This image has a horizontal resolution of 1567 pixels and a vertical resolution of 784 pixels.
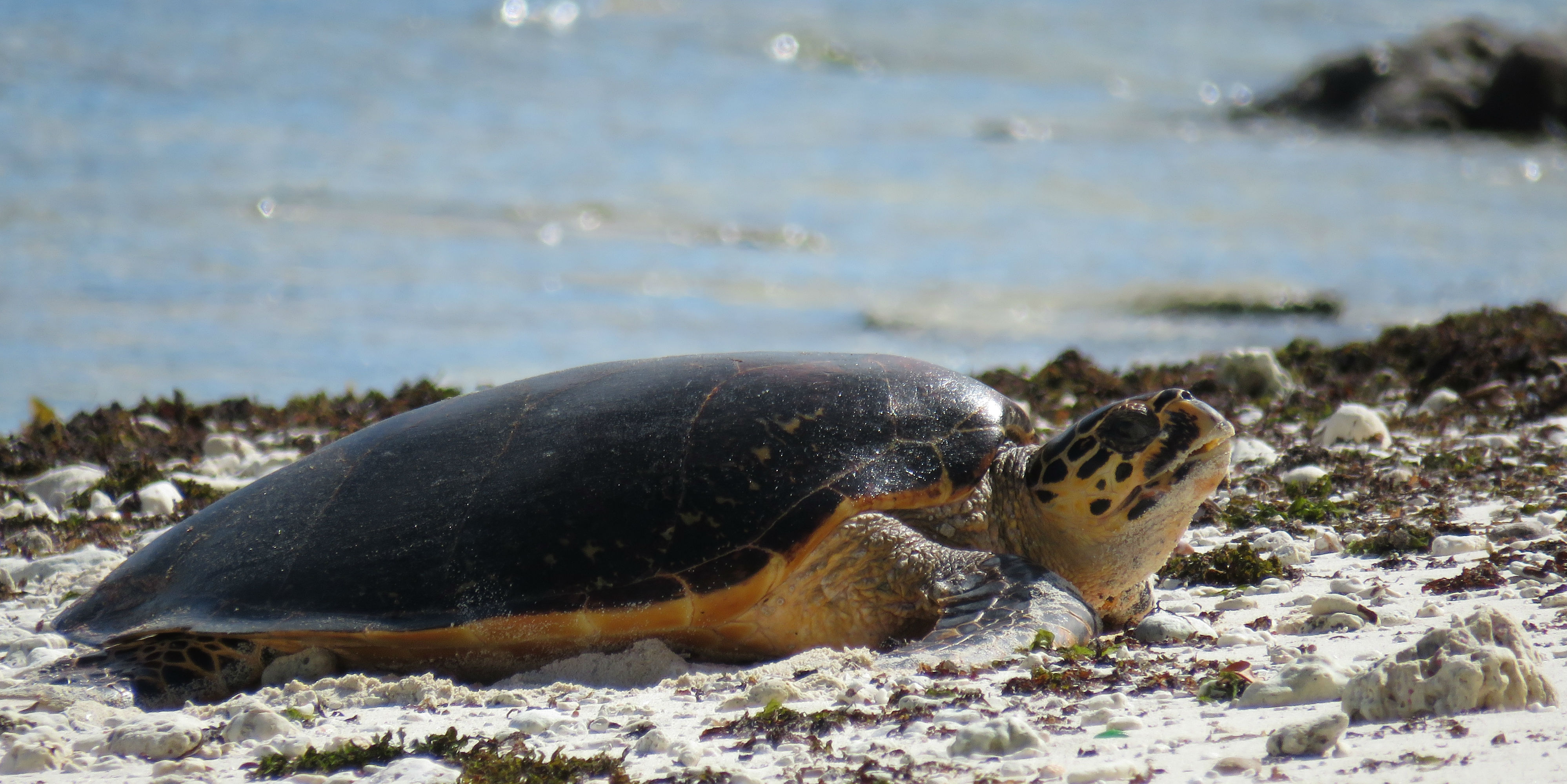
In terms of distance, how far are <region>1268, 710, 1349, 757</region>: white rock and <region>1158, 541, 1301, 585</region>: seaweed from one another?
63.5 inches

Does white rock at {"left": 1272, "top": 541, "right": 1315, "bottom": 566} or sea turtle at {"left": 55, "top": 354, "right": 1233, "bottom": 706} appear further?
white rock at {"left": 1272, "top": 541, "right": 1315, "bottom": 566}

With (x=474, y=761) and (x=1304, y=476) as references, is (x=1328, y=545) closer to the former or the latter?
(x=1304, y=476)

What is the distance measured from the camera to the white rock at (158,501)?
5.24m

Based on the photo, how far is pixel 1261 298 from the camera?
12367mm

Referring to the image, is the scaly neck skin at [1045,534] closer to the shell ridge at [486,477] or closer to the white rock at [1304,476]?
the shell ridge at [486,477]

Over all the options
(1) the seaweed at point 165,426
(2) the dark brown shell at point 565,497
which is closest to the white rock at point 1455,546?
(2) the dark brown shell at point 565,497

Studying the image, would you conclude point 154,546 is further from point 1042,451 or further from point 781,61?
point 781,61

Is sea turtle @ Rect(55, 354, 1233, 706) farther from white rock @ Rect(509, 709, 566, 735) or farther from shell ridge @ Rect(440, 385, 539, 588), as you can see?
white rock @ Rect(509, 709, 566, 735)

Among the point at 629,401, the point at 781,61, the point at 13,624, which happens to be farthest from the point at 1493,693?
the point at 781,61

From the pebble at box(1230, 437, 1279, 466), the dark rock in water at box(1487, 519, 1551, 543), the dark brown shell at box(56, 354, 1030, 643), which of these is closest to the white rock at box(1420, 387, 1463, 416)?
the pebble at box(1230, 437, 1279, 466)

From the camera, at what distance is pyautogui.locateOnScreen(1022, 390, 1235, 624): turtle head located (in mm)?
3311

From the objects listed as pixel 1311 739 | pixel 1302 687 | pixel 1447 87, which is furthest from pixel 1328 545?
pixel 1447 87

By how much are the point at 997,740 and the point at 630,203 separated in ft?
47.8

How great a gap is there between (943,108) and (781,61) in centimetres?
418
